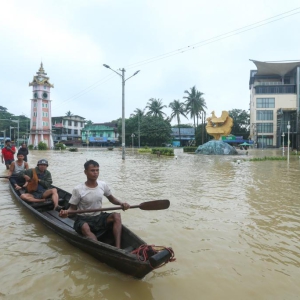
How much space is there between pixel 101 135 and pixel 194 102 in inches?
1124

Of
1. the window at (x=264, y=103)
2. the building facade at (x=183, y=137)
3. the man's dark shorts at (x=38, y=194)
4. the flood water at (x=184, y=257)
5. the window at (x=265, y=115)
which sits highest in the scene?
the window at (x=264, y=103)

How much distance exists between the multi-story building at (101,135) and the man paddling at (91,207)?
2753 inches

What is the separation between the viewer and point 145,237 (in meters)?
5.27

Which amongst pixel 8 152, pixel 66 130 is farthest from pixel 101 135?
pixel 8 152

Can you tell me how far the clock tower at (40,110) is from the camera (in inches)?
2283

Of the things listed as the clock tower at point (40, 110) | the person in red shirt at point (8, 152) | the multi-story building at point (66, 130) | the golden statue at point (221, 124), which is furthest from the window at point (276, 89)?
the person in red shirt at point (8, 152)

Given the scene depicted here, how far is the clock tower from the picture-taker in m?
58.0

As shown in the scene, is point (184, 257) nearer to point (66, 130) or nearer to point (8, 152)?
point (8, 152)

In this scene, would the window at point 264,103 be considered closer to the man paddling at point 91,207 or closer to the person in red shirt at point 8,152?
the person in red shirt at point 8,152

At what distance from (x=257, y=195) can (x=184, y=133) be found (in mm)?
66764

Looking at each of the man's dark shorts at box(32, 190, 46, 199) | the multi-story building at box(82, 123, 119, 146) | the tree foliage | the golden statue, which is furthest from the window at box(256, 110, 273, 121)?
the man's dark shorts at box(32, 190, 46, 199)

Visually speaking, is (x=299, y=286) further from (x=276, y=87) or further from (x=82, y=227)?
(x=276, y=87)

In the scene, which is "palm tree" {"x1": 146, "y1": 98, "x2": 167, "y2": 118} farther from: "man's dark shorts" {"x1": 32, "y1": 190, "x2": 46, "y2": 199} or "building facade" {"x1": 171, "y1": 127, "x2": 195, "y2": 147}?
"man's dark shorts" {"x1": 32, "y1": 190, "x2": 46, "y2": 199}

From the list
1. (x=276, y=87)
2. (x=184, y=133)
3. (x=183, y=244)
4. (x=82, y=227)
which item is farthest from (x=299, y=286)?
(x=184, y=133)
